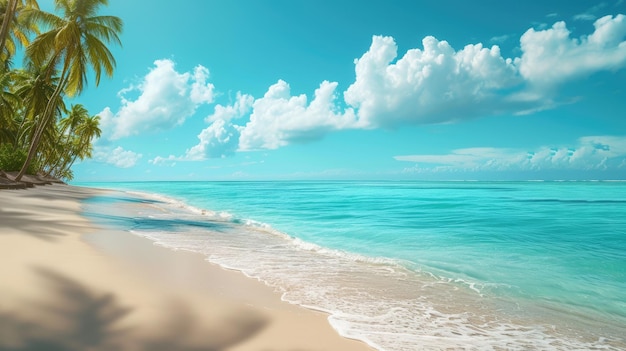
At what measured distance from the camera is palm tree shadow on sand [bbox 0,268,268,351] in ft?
8.25

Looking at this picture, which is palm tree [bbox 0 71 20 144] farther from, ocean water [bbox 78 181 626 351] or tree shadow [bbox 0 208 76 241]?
ocean water [bbox 78 181 626 351]

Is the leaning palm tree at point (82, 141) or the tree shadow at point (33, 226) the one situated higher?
the leaning palm tree at point (82, 141)

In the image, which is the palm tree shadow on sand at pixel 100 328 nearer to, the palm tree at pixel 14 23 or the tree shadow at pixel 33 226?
the tree shadow at pixel 33 226

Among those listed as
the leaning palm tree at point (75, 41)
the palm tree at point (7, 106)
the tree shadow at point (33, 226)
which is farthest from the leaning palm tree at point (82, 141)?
the tree shadow at point (33, 226)

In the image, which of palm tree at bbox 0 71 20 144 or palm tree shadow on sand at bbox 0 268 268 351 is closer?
palm tree shadow on sand at bbox 0 268 268 351

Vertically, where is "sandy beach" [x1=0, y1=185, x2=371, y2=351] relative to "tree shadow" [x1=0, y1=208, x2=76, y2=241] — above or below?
below

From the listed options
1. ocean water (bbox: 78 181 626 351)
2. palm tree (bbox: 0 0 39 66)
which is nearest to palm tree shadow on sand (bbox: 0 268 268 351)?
ocean water (bbox: 78 181 626 351)

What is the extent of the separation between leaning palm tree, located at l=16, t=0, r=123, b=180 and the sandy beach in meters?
17.2

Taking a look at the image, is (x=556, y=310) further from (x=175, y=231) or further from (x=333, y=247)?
(x=175, y=231)

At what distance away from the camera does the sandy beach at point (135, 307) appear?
8.86 ft

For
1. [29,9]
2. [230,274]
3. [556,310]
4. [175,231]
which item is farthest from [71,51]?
[556,310]

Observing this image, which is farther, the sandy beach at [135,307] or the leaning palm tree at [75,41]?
the leaning palm tree at [75,41]

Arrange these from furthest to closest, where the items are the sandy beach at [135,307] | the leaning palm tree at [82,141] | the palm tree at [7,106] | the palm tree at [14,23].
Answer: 1. the leaning palm tree at [82,141]
2. the palm tree at [7,106]
3. the palm tree at [14,23]
4. the sandy beach at [135,307]

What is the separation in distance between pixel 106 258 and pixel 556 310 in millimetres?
6556
